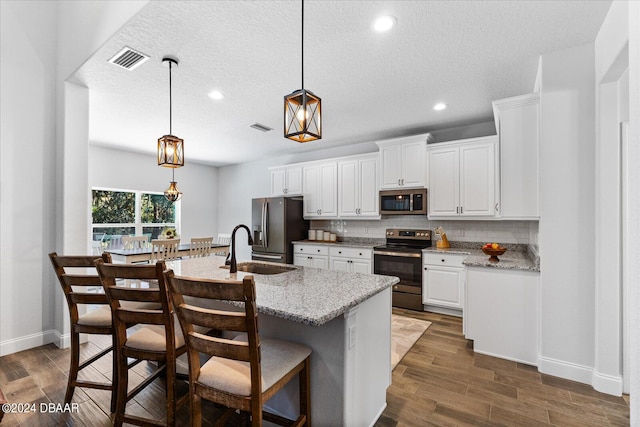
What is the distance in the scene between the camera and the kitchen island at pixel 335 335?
58.1 inches

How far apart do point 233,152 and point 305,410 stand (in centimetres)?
522

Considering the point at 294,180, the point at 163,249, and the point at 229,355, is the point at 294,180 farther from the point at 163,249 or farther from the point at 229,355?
the point at 229,355

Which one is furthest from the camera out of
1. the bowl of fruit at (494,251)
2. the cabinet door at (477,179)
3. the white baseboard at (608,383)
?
the cabinet door at (477,179)

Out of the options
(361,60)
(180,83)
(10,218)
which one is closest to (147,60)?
(180,83)

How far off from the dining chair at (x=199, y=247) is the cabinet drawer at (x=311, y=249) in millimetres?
1492

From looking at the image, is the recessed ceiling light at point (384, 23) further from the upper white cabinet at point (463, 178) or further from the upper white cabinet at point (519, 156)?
the upper white cabinet at point (463, 178)

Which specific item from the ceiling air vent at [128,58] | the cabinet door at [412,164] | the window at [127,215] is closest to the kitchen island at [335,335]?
the ceiling air vent at [128,58]

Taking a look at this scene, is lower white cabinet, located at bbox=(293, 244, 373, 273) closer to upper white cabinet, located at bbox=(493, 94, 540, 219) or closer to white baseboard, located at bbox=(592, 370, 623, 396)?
upper white cabinet, located at bbox=(493, 94, 540, 219)

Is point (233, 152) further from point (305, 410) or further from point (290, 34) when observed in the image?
point (305, 410)

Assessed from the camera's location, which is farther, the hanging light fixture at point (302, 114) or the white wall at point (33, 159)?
the white wall at point (33, 159)

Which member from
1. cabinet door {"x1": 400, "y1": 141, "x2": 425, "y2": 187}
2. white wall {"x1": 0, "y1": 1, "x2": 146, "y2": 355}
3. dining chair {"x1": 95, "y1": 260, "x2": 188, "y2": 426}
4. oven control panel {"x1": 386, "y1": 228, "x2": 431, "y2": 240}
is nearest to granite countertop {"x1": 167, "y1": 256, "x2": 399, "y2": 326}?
dining chair {"x1": 95, "y1": 260, "x2": 188, "y2": 426}

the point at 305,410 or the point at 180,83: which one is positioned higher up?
the point at 180,83

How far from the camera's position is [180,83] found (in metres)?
3.03

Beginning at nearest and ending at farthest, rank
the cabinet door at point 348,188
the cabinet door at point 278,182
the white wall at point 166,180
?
the cabinet door at point 348,188 → the white wall at point 166,180 → the cabinet door at point 278,182
